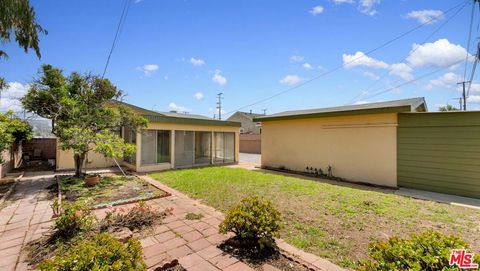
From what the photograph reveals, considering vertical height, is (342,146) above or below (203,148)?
above

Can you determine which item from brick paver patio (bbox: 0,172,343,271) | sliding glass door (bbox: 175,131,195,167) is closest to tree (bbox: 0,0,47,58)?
brick paver patio (bbox: 0,172,343,271)

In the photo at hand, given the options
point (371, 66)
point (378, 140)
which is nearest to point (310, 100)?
point (371, 66)

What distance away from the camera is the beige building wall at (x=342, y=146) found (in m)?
7.82

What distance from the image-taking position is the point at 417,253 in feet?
5.91

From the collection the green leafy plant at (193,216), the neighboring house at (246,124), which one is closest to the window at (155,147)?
the green leafy plant at (193,216)

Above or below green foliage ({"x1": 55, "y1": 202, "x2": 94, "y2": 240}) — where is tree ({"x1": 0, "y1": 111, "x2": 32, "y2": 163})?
above

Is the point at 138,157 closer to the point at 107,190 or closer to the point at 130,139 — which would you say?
the point at 130,139

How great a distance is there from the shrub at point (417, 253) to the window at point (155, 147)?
985 centimetres

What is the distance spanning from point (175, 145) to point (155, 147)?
101cm

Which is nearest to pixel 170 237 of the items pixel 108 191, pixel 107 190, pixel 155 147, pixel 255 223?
pixel 255 223

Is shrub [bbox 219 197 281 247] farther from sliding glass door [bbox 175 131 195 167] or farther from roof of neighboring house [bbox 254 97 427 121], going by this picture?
sliding glass door [bbox 175 131 195 167]

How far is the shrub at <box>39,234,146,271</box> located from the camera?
6.11 ft

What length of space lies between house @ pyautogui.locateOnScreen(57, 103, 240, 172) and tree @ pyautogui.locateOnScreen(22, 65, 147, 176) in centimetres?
165

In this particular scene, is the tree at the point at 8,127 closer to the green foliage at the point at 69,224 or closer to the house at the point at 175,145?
the house at the point at 175,145
